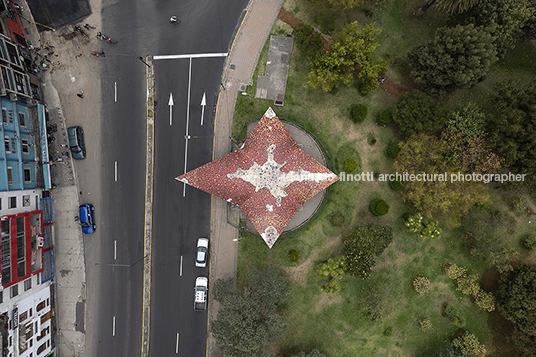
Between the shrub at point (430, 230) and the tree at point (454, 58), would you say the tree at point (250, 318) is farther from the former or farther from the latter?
the tree at point (454, 58)

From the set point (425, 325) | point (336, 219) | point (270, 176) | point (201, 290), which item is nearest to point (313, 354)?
point (425, 325)

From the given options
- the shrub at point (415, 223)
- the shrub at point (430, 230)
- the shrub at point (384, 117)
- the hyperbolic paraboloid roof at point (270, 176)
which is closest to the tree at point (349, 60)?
the shrub at point (384, 117)

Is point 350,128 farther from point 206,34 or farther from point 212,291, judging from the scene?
point 212,291

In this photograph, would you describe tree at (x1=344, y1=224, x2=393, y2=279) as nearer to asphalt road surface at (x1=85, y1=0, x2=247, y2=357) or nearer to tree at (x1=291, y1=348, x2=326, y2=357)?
tree at (x1=291, y1=348, x2=326, y2=357)

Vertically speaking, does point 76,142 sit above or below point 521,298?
above

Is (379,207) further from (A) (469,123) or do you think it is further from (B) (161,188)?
(B) (161,188)

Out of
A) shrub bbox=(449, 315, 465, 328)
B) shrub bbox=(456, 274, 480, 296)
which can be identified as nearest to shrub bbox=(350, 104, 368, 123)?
shrub bbox=(456, 274, 480, 296)
